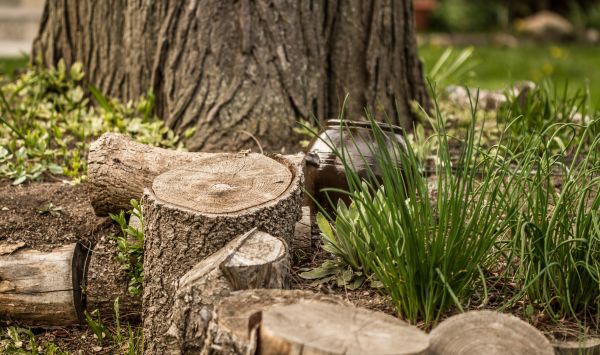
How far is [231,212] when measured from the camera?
2791 mm

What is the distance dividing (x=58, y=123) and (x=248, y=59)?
47.8 inches

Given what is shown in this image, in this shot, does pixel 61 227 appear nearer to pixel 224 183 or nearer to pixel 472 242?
pixel 224 183

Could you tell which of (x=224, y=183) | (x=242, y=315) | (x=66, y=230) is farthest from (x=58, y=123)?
(x=242, y=315)

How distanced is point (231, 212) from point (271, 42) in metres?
1.74

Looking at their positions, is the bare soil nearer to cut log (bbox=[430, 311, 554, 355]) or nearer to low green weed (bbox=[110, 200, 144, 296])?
low green weed (bbox=[110, 200, 144, 296])

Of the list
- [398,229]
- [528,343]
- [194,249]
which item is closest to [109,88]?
[194,249]

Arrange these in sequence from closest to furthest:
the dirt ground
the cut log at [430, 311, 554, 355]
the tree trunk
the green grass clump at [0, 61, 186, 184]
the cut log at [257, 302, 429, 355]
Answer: the cut log at [257, 302, 429, 355], the cut log at [430, 311, 554, 355], the dirt ground, the green grass clump at [0, 61, 186, 184], the tree trunk

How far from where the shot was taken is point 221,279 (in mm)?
2561

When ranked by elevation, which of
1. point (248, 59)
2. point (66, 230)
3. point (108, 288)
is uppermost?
point (248, 59)

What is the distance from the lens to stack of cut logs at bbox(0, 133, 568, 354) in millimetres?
2178

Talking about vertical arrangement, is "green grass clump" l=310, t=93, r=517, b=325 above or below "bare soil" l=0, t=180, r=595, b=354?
above

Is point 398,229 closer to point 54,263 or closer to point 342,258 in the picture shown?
point 342,258

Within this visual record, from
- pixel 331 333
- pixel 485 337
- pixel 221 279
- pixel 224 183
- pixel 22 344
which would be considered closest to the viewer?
pixel 331 333

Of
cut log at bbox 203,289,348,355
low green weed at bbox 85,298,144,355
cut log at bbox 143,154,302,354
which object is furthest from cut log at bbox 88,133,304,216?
cut log at bbox 203,289,348,355
